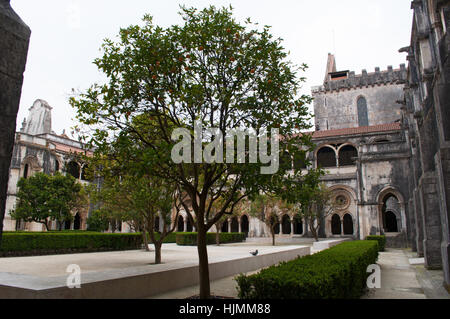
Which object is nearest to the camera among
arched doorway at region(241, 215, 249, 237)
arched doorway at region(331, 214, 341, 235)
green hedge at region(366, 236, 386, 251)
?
green hedge at region(366, 236, 386, 251)

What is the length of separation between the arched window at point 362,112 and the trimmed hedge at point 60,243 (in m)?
32.7

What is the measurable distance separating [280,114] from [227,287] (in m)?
4.60

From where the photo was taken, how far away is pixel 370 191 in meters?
24.1

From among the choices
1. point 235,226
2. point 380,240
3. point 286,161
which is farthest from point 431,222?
point 235,226

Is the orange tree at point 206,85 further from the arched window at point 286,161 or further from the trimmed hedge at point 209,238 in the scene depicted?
the trimmed hedge at point 209,238

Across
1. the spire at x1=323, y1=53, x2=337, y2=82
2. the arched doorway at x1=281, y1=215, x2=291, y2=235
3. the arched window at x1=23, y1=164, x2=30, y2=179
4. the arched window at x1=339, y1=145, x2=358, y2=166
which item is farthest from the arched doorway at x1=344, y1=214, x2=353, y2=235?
the arched window at x1=23, y1=164, x2=30, y2=179

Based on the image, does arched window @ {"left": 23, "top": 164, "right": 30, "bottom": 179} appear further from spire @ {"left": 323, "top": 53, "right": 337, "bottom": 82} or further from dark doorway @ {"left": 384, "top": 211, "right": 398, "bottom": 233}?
spire @ {"left": 323, "top": 53, "right": 337, "bottom": 82}

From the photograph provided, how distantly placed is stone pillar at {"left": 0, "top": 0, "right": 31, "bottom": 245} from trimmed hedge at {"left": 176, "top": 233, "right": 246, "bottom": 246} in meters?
24.9

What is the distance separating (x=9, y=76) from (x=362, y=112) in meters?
43.9

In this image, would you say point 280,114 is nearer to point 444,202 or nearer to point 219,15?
point 219,15

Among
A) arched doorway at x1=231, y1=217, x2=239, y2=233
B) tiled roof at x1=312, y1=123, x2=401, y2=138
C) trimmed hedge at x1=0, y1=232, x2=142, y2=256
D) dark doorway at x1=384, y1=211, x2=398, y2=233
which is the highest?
tiled roof at x1=312, y1=123, x2=401, y2=138

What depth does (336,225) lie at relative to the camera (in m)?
32.7
